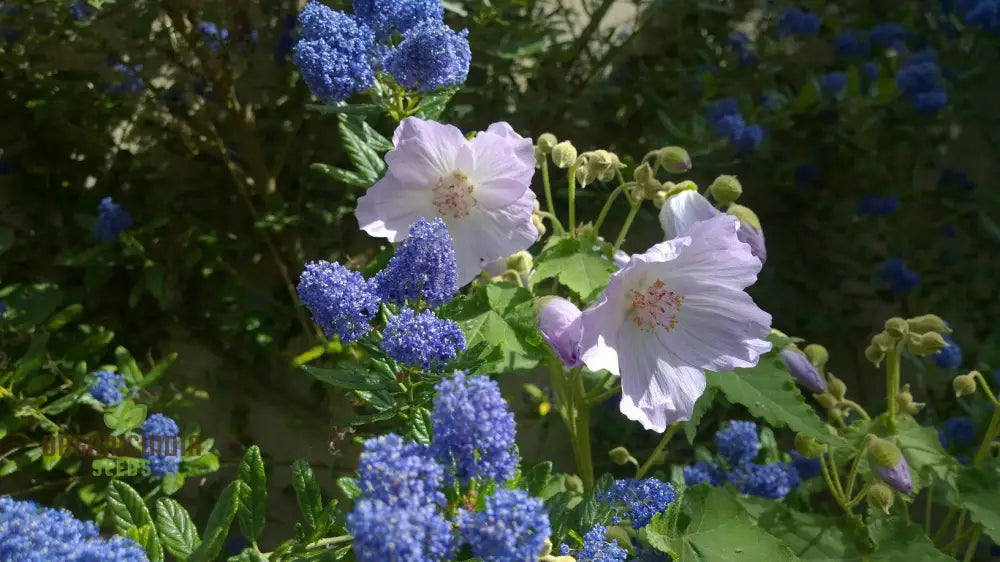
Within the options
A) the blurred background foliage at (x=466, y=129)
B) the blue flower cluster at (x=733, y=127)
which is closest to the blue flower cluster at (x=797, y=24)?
the blurred background foliage at (x=466, y=129)

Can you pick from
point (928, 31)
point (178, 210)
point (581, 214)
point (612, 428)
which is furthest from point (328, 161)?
point (928, 31)

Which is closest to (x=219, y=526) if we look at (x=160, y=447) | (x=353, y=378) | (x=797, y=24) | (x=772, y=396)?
(x=353, y=378)

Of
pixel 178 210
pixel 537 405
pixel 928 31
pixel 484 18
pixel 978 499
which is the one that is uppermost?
pixel 484 18

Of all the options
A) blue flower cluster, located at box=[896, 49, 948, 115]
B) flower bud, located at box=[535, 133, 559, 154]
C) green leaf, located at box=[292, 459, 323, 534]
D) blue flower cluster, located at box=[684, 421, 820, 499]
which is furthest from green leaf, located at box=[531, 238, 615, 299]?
blue flower cluster, located at box=[896, 49, 948, 115]

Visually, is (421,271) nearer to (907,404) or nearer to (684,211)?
(684,211)

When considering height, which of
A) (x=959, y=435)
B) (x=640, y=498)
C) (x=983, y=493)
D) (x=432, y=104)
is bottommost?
(x=959, y=435)

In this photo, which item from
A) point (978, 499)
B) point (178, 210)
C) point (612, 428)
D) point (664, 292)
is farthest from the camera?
point (612, 428)

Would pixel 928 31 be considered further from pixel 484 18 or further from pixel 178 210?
pixel 178 210

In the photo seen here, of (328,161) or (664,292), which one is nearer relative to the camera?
(664,292)
